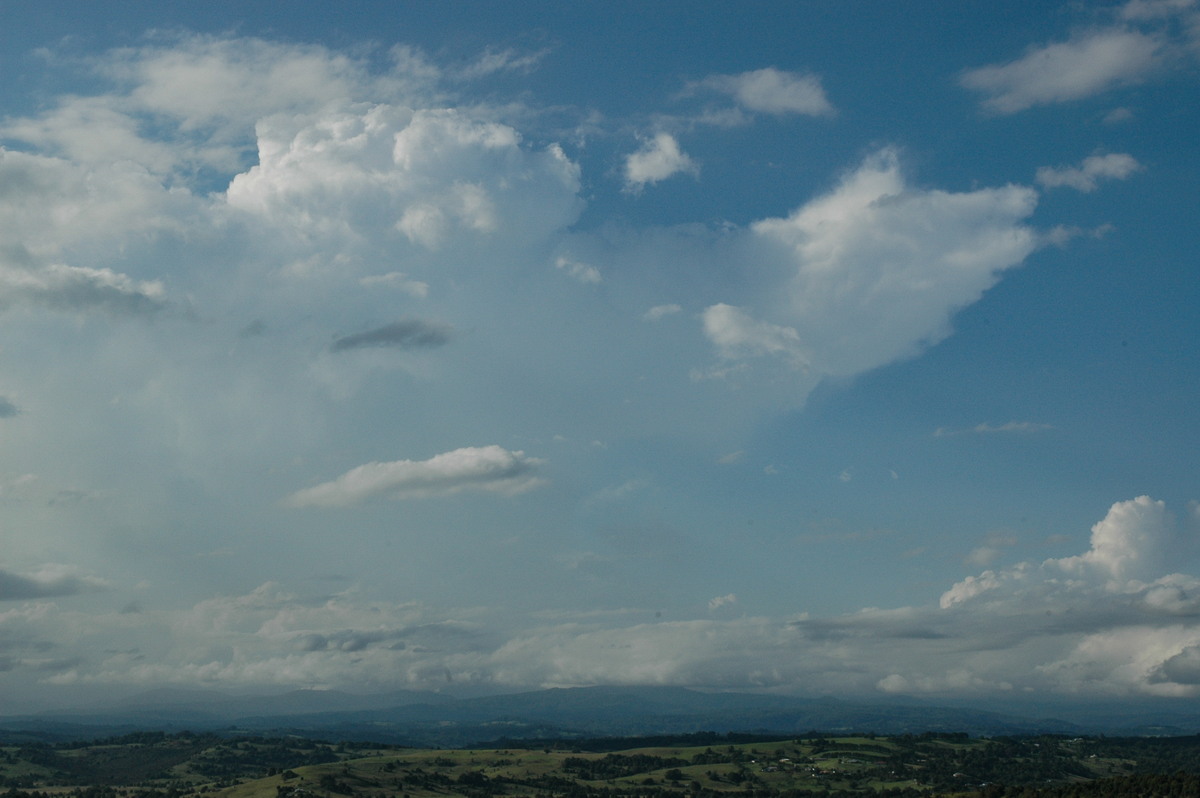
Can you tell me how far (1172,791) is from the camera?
16612 centimetres

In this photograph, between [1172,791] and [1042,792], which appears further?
[1042,792]

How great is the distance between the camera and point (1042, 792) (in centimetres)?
18750

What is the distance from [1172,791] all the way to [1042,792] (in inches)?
1044
